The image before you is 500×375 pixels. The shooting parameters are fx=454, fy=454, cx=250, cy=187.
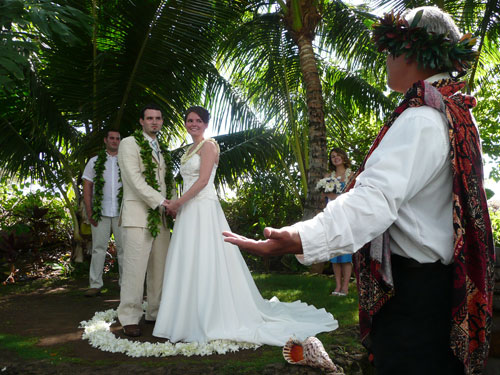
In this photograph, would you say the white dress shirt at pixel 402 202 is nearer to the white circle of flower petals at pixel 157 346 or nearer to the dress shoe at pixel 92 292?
the white circle of flower petals at pixel 157 346

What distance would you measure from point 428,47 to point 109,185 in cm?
551

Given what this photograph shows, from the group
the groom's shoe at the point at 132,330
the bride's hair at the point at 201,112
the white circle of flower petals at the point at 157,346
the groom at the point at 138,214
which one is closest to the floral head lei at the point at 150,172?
the groom at the point at 138,214

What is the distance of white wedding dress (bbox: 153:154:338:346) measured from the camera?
4.12m

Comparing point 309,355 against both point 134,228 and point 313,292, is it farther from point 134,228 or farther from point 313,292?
point 313,292

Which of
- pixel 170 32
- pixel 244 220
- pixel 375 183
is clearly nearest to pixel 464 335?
pixel 375 183

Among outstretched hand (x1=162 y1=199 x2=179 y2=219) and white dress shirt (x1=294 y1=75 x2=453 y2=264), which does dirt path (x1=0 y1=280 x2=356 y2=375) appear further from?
white dress shirt (x1=294 y1=75 x2=453 y2=264)

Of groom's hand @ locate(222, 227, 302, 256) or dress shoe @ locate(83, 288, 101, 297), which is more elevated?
groom's hand @ locate(222, 227, 302, 256)

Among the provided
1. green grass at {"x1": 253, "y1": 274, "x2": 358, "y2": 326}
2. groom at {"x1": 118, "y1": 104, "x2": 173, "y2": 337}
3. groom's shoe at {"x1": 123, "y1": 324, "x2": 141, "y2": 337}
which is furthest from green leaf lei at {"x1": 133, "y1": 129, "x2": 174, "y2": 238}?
green grass at {"x1": 253, "y1": 274, "x2": 358, "y2": 326}

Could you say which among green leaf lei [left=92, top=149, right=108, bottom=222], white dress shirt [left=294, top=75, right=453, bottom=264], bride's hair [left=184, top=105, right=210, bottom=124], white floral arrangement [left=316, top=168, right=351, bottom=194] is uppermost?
bride's hair [left=184, top=105, right=210, bottom=124]

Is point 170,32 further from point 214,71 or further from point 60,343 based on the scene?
point 60,343

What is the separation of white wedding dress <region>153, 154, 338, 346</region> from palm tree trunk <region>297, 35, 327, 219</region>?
9.51ft

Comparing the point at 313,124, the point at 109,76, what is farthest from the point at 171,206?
the point at 109,76

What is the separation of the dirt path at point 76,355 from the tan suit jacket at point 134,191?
1137 millimetres

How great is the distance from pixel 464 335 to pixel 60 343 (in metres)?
3.81
